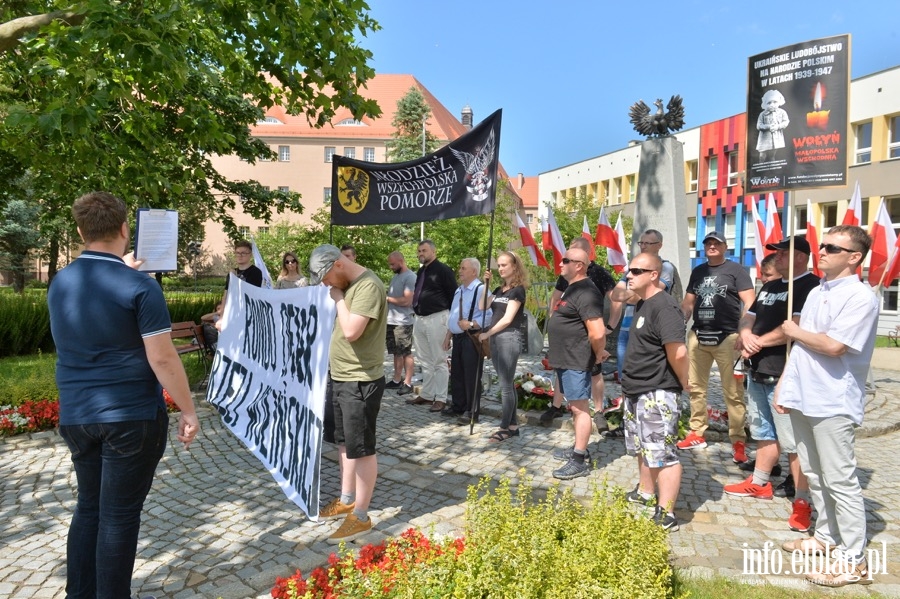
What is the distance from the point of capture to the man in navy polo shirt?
279 cm

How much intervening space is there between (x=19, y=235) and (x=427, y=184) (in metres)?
31.8

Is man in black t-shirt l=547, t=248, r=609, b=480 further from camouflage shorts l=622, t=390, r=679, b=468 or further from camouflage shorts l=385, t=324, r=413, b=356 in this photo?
camouflage shorts l=385, t=324, r=413, b=356

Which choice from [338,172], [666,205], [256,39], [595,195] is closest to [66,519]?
[338,172]

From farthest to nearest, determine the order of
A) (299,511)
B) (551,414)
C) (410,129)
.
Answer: (410,129), (551,414), (299,511)

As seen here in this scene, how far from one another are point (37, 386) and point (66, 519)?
3.51 meters

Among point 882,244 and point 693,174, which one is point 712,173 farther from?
point 882,244

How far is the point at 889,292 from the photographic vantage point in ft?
87.7

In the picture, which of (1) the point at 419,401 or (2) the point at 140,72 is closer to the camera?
(2) the point at 140,72

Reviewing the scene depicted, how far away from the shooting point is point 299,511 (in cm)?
451

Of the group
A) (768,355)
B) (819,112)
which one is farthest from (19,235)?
(819,112)

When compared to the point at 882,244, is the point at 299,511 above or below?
below

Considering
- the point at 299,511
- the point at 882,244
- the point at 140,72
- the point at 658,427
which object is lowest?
the point at 299,511

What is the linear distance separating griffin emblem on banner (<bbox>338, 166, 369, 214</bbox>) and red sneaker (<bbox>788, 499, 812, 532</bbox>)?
5277mm

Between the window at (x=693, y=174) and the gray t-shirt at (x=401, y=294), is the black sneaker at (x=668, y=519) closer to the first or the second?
the gray t-shirt at (x=401, y=294)
